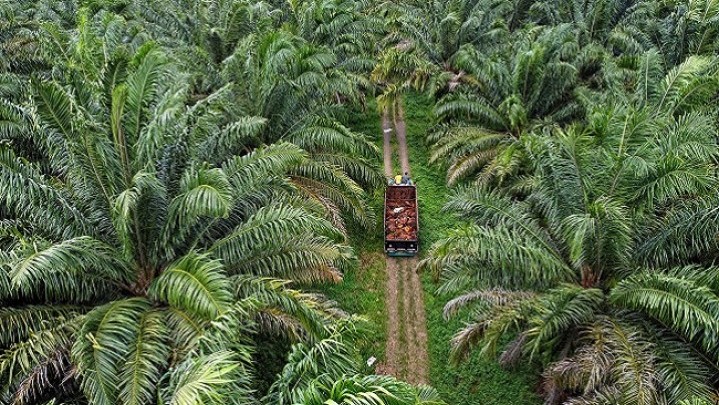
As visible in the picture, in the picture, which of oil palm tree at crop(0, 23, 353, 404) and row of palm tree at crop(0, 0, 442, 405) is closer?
row of palm tree at crop(0, 0, 442, 405)

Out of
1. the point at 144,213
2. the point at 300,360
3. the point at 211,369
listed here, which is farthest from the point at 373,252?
the point at 211,369

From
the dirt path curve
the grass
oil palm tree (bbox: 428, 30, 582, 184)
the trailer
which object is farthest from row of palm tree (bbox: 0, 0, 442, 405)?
oil palm tree (bbox: 428, 30, 582, 184)

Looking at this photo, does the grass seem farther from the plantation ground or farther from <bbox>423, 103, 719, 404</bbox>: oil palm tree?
<bbox>423, 103, 719, 404</bbox>: oil palm tree

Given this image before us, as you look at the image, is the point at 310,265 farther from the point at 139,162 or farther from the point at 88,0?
the point at 88,0

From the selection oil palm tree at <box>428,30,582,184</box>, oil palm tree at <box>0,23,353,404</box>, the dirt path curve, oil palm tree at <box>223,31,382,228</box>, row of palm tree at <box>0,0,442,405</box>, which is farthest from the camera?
oil palm tree at <box>428,30,582,184</box>

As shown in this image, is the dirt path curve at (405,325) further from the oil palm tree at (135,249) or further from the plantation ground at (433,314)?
the oil palm tree at (135,249)

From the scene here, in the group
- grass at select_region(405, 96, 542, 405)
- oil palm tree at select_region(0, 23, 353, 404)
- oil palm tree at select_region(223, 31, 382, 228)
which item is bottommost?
grass at select_region(405, 96, 542, 405)
